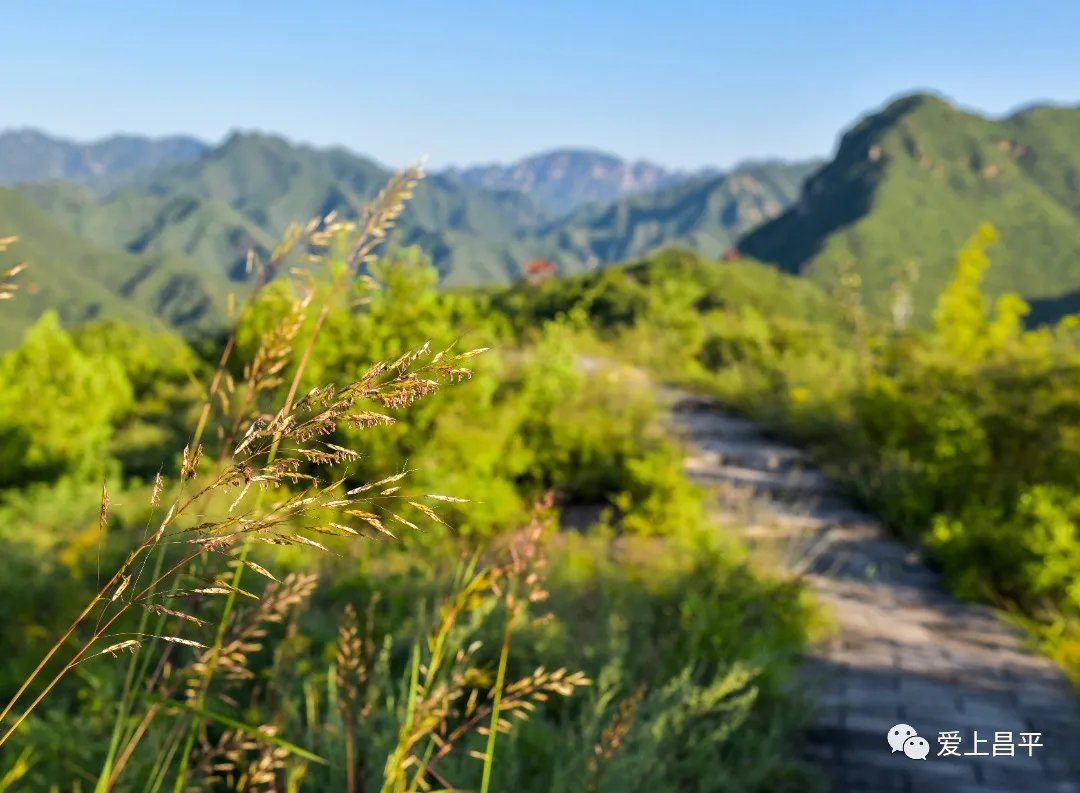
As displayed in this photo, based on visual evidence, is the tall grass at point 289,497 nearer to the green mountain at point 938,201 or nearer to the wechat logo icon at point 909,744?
the wechat logo icon at point 909,744

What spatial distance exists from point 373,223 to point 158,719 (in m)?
1.91

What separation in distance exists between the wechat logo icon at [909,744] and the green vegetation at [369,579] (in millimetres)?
350

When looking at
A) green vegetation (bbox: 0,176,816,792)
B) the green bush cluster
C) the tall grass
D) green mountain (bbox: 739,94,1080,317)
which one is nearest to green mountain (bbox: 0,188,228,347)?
green mountain (bbox: 739,94,1080,317)

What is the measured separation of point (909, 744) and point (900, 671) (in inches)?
30.2

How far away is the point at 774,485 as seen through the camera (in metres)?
6.28

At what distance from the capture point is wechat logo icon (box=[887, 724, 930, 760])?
3016 millimetres

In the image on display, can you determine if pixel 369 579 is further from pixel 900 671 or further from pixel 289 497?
pixel 289 497

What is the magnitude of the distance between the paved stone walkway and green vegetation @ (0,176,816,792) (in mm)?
271

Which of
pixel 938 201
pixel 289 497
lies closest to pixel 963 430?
pixel 289 497

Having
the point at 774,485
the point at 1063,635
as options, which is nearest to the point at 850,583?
the point at 1063,635

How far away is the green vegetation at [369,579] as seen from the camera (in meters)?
0.85

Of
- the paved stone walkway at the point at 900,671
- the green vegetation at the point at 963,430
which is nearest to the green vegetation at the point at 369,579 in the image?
the paved stone walkway at the point at 900,671

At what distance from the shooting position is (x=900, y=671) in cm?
376

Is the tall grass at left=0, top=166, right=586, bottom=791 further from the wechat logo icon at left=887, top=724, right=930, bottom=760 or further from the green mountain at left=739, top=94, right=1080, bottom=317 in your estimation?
the green mountain at left=739, top=94, right=1080, bottom=317
